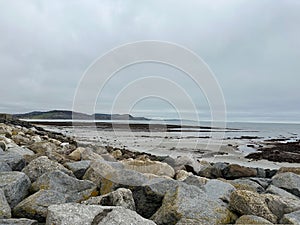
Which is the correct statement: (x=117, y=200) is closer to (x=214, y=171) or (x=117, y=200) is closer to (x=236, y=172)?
(x=214, y=171)

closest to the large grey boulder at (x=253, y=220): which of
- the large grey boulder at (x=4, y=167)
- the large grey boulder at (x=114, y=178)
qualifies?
the large grey boulder at (x=114, y=178)

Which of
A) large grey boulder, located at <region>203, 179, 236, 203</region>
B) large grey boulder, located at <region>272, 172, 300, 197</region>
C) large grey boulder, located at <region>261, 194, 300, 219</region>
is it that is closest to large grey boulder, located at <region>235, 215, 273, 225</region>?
large grey boulder, located at <region>261, 194, 300, 219</region>

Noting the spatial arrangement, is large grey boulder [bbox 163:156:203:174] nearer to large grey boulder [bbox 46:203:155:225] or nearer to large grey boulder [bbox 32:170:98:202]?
large grey boulder [bbox 32:170:98:202]

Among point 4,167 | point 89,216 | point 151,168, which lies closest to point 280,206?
point 89,216

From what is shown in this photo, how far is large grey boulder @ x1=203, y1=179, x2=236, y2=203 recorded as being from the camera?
188 inches

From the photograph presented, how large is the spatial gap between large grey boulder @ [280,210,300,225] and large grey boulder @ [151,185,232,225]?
0.65 m

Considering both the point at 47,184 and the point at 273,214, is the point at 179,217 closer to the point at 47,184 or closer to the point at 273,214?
the point at 273,214

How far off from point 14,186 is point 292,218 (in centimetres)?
375

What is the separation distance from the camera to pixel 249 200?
4129 millimetres

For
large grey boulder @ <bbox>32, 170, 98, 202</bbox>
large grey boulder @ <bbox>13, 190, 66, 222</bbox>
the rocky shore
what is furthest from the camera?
large grey boulder @ <bbox>32, 170, 98, 202</bbox>

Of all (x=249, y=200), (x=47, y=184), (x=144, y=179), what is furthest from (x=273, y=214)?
(x=47, y=184)

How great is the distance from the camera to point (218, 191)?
5.03m

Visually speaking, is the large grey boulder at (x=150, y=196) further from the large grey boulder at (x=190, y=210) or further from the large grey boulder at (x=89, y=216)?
the large grey boulder at (x=89, y=216)

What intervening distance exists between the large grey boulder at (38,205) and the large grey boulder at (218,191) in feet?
7.28
